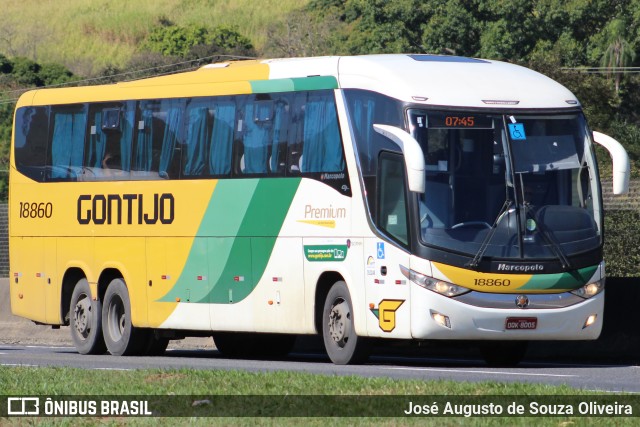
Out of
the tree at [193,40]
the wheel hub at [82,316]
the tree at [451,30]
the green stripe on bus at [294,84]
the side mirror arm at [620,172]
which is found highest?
the tree at [193,40]

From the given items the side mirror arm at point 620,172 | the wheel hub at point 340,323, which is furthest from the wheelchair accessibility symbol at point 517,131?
the wheel hub at point 340,323

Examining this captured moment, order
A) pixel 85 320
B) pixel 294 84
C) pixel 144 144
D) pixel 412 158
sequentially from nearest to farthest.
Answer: pixel 412 158, pixel 294 84, pixel 144 144, pixel 85 320

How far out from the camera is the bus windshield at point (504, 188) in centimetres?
1692

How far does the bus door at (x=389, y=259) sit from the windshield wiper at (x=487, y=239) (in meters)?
0.74

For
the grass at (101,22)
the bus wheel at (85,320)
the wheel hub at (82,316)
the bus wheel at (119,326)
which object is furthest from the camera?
the grass at (101,22)

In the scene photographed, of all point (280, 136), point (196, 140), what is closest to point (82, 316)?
point (196, 140)

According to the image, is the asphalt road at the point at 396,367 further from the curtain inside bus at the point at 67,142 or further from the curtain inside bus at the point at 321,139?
the curtain inside bus at the point at 67,142

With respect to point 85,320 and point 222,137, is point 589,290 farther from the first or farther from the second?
point 85,320

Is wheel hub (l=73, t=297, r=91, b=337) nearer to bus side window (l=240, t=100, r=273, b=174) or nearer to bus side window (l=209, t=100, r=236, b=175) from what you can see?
bus side window (l=209, t=100, r=236, b=175)

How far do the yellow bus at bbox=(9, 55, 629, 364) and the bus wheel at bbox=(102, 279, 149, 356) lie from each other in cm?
3

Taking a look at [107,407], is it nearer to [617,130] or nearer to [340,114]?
[340,114]

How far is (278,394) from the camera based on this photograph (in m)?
12.6

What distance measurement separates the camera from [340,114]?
59.4 ft

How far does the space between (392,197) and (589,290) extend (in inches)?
97.7
